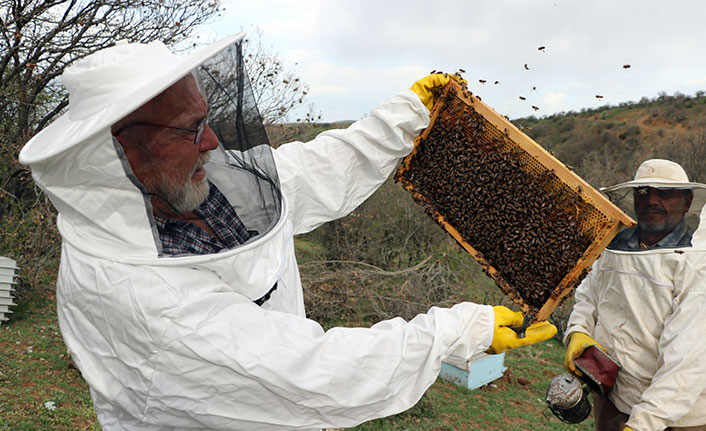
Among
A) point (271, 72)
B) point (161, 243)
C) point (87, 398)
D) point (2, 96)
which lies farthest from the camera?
point (271, 72)

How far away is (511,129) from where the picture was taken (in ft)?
9.39

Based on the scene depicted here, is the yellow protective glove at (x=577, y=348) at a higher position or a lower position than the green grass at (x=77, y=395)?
higher

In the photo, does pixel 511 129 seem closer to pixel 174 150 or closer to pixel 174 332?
pixel 174 150

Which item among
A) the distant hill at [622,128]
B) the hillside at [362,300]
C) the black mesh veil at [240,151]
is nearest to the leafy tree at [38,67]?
the hillside at [362,300]

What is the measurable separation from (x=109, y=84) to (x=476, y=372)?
711cm

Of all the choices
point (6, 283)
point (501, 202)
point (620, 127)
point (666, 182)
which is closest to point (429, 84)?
point (501, 202)

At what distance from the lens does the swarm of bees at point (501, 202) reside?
2.77 metres

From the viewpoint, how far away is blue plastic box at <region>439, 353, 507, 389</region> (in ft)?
24.8

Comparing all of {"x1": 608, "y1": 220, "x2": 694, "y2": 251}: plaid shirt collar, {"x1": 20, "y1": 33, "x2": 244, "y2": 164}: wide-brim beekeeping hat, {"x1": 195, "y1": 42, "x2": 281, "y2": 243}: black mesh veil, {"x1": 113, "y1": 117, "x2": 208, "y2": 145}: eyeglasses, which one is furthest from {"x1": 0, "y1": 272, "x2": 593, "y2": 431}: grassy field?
{"x1": 20, "y1": 33, "x2": 244, "y2": 164}: wide-brim beekeeping hat

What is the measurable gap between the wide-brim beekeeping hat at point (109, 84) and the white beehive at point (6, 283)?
707 centimetres

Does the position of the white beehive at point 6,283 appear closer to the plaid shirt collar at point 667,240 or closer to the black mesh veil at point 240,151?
the black mesh veil at point 240,151

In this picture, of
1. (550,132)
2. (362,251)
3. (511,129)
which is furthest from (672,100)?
(511,129)

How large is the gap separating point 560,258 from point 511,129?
0.79m

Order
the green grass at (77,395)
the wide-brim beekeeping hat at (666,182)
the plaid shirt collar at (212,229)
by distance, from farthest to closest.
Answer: the green grass at (77,395), the wide-brim beekeeping hat at (666,182), the plaid shirt collar at (212,229)
